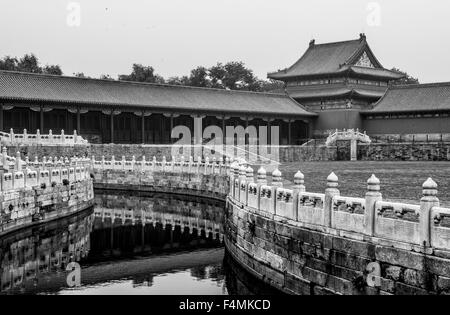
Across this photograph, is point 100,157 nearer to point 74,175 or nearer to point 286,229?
point 74,175

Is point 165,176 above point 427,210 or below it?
below

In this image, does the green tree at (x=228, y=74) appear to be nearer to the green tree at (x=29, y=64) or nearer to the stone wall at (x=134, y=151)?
the green tree at (x=29, y=64)

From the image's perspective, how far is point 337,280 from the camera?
1272cm

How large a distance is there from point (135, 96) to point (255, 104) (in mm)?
12427

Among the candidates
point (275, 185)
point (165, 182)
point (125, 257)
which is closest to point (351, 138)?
point (165, 182)

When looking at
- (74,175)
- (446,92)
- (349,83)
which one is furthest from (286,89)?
(74,175)

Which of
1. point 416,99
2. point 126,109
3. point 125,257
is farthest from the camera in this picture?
point 416,99

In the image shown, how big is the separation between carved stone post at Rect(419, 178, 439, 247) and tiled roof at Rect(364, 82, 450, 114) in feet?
148

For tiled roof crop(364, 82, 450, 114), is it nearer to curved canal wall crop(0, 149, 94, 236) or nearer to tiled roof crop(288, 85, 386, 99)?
tiled roof crop(288, 85, 386, 99)

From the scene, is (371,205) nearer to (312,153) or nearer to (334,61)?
(312,153)

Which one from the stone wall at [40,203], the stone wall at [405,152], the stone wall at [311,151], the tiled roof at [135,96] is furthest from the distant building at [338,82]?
the stone wall at [40,203]

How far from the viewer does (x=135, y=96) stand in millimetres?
51938

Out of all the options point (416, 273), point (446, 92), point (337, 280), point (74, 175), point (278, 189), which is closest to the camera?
point (416, 273)

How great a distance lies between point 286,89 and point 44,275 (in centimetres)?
5203
